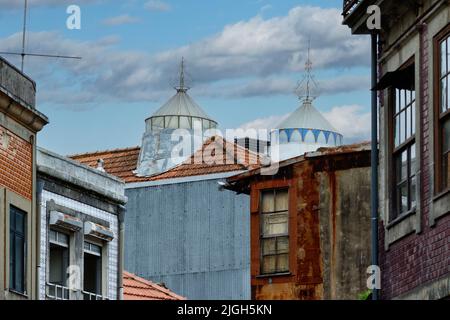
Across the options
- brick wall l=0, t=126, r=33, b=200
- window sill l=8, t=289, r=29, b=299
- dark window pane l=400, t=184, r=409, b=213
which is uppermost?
brick wall l=0, t=126, r=33, b=200

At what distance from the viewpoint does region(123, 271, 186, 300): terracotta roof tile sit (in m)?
40.8

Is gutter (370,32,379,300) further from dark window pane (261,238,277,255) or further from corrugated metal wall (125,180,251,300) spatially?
corrugated metal wall (125,180,251,300)

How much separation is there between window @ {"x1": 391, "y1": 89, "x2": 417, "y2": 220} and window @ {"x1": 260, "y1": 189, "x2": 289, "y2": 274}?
13190 millimetres

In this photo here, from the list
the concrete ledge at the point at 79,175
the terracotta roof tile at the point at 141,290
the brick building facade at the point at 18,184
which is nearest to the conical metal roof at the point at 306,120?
the terracotta roof tile at the point at 141,290

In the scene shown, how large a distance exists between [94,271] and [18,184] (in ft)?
19.0

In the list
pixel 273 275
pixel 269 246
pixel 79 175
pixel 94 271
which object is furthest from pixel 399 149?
pixel 269 246

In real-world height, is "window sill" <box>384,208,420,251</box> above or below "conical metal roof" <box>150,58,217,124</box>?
below

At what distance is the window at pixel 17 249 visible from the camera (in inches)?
1218

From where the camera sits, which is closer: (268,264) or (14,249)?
(14,249)

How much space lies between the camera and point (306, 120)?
61.4 meters

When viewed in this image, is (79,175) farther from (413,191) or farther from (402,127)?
(413,191)

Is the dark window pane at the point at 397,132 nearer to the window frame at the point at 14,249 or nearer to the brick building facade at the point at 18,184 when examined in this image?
the brick building facade at the point at 18,184

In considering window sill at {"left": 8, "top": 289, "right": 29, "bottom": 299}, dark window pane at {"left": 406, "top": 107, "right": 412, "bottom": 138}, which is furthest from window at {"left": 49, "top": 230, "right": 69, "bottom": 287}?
dark window pane at {"left": 406, "top": 107, "right": 412, "bottom": 138}
